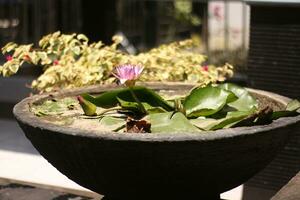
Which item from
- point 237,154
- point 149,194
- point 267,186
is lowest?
point 267,186

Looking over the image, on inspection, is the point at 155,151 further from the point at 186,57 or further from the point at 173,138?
the point at 186,57

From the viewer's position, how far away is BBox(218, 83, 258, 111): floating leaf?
3.11m

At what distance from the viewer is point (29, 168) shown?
565 centimetres

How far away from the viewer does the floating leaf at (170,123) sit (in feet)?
8.95

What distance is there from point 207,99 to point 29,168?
2.96 meters

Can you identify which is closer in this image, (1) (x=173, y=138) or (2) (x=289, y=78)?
(1) (x=173, y=138)

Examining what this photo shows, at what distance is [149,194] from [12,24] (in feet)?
23.4

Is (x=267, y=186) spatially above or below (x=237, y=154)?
below

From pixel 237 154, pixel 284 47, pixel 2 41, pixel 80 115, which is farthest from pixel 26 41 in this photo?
pixel 237 154

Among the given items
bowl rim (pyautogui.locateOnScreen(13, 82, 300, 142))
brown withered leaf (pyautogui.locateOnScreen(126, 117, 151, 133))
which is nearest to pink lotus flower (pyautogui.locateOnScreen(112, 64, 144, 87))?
brown withered leaf (pyautogui.locateOnScreen(126, 117, 151, 133))

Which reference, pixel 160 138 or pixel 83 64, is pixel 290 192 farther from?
pixel 83 64

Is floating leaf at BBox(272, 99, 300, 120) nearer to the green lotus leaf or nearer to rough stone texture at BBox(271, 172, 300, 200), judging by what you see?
the green lotus leaf

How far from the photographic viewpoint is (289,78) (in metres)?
4.61

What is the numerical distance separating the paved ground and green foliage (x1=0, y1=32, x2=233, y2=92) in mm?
812
